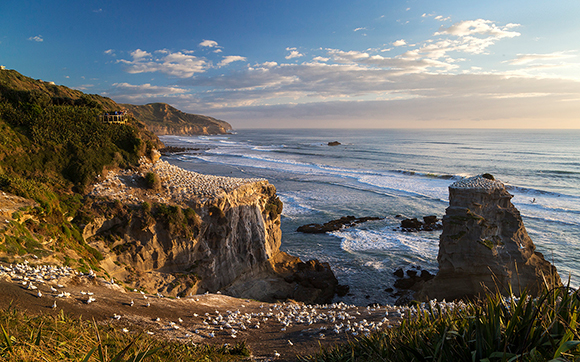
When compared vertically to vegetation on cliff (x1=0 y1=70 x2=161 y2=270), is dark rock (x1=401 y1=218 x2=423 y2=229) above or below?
below

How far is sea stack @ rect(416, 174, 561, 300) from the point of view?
14.6 meters

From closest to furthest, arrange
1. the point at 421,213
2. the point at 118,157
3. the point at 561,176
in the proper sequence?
the point at 118,157, the point at 421,213, the point at 561,176

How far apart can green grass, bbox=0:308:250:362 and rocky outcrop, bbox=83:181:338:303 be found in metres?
8.28

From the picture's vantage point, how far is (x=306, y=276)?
19.5 m

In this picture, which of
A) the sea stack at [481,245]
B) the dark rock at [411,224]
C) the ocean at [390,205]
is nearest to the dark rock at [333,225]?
the ocean at [390,205]

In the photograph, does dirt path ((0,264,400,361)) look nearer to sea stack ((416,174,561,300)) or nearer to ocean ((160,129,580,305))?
ocean ((160,129,580,305))

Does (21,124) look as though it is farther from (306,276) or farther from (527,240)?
(527,240)

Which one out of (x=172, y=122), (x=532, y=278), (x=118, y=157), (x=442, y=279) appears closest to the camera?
(x=532, y=278)

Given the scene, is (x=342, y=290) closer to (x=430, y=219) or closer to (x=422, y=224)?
(x=422, y=224)

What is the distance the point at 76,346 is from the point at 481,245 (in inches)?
650

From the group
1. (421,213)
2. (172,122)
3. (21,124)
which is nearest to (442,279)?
(421,213)

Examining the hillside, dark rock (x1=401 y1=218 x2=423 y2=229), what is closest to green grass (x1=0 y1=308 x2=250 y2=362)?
dark rock (x1=401 y1=218 x2=423 y2=229)

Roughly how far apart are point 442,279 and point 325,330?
1006 cm

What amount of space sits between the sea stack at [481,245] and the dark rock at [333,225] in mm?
13141
